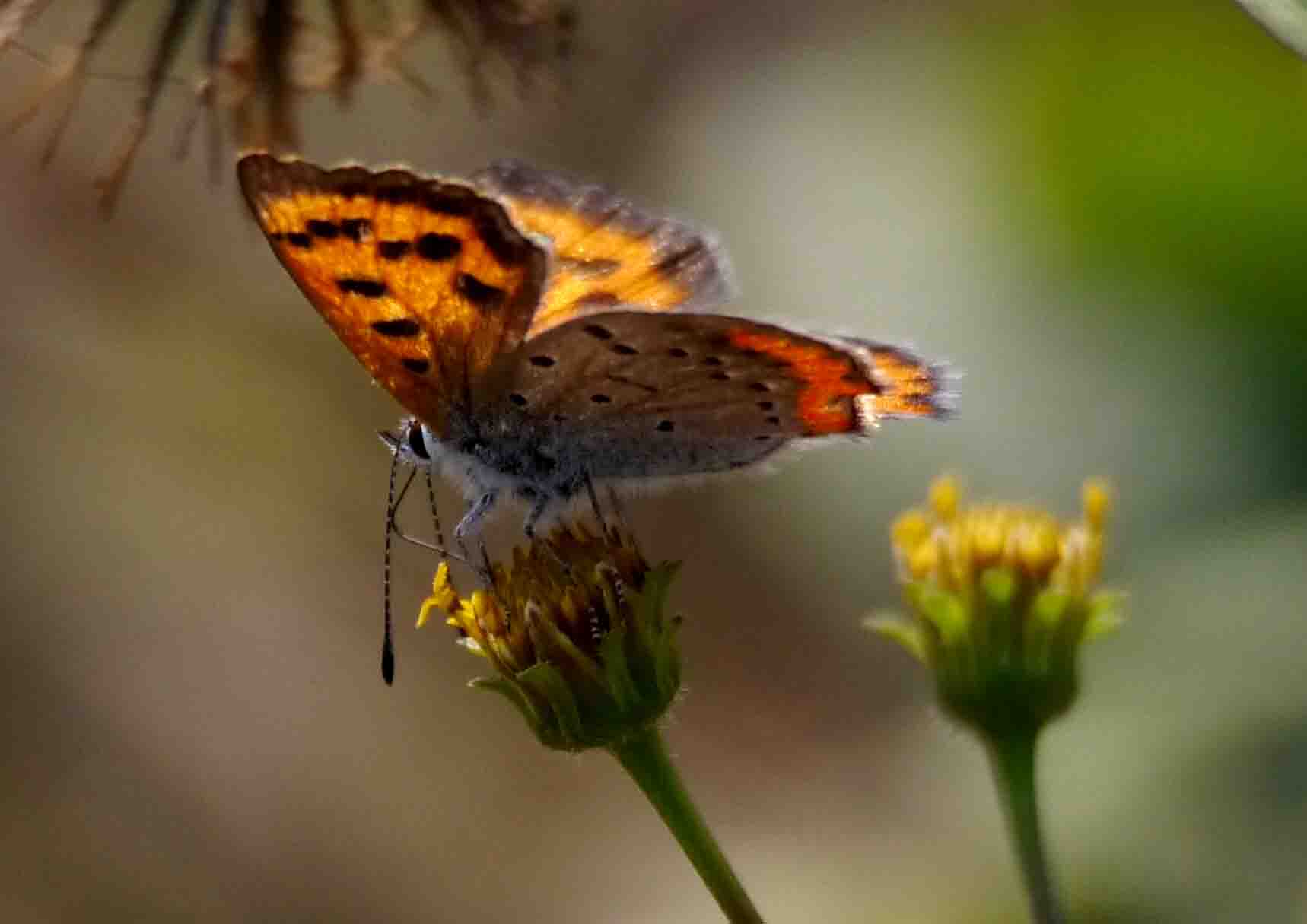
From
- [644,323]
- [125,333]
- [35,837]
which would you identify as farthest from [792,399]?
[125,333]

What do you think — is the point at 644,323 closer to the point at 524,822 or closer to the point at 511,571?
the point at 511,571

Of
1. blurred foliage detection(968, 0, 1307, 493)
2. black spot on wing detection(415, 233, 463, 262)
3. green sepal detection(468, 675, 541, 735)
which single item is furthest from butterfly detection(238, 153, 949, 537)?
blurred foliage detection(968, 0, 1307, 493)

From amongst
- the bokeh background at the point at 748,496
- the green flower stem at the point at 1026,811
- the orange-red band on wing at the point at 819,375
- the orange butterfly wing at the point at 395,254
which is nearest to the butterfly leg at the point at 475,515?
the orange butterfly wing at the point at 395,254

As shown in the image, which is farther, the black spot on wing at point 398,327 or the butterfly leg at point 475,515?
the butterfly leg at point 475,515

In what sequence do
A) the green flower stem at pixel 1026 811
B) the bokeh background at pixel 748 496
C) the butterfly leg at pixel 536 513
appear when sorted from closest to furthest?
the green flower stem at pixel 1026 811
the butterfly leg at pixel 536 513
the bokeh background at pixel 748 496

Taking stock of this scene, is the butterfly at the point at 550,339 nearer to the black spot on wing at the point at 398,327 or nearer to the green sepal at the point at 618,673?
the black spot on wing at the point at 398,327

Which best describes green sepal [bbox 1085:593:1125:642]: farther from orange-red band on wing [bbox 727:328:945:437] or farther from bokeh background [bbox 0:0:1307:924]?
bokeh background [bbox 0:0:1307:924]
